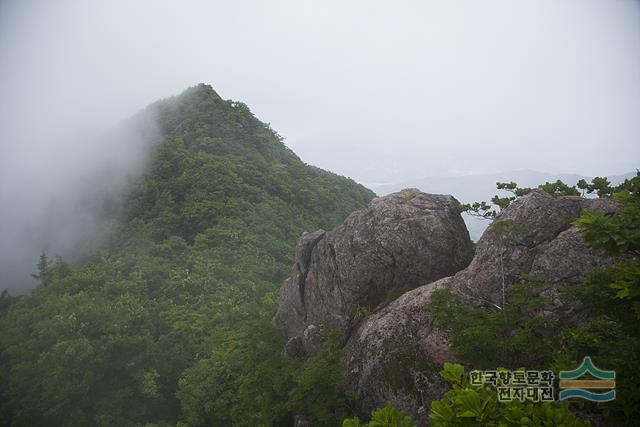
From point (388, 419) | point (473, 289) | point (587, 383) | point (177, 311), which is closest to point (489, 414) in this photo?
point (388, 419)

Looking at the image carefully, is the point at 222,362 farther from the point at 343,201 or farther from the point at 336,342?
the point at 343,201

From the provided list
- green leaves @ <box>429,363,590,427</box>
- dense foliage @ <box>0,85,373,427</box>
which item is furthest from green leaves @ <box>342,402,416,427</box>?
dense foliage @ <box>0,85,373,427</box>

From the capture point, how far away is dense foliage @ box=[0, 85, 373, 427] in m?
21.4

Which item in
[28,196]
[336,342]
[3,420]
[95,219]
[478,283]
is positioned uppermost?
[28,196]

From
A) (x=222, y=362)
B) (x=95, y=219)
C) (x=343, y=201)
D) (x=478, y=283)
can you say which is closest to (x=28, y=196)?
(x=95, y=219)

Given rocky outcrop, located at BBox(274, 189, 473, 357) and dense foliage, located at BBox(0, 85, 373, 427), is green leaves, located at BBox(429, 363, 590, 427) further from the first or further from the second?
rocky outcrop, located at BBox(274, 189, 473, 357)

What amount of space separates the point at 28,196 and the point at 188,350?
221 feet

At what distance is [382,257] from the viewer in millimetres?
19234

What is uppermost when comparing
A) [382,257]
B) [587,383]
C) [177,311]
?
[382,257]

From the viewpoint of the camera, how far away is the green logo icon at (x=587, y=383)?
7370mm

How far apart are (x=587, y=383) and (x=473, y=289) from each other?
24.7ft

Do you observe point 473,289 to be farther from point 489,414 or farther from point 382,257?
point 489,414

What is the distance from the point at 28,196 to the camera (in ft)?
239

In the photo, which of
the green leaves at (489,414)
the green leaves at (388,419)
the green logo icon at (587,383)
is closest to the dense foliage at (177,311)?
the green leaves at (388,419)
